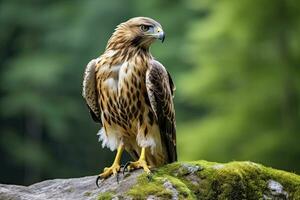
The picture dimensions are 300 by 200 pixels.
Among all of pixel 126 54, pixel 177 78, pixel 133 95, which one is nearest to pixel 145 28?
pixel 126 54

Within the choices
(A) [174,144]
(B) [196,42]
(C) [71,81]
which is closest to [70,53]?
(C) [71,81]

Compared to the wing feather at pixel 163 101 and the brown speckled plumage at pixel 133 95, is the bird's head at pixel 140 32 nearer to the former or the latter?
the brown speckled plumage at pixel 133 95

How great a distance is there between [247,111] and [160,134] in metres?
9.66

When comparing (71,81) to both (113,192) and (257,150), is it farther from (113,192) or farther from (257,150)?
(113,192)

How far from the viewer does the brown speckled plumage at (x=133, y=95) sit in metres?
7.21

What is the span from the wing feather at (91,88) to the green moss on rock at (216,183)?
0.93 meters

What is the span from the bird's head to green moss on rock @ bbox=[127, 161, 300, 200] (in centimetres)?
100

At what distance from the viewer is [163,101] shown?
23.9 ft

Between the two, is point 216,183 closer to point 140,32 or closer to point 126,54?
point 126,54

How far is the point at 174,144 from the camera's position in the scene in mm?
7570

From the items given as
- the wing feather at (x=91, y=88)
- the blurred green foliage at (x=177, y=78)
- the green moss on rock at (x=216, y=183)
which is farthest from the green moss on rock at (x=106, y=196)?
the blurred green foliage at (x=177, y=78)

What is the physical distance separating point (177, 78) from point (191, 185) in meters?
16.4

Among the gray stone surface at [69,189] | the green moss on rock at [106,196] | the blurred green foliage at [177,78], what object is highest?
the blurred green foliage at [177,78]

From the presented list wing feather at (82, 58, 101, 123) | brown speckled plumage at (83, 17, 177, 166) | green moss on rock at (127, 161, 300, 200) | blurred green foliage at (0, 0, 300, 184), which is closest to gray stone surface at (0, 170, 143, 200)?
green moss on rock at (127, 161, 300, 200)
